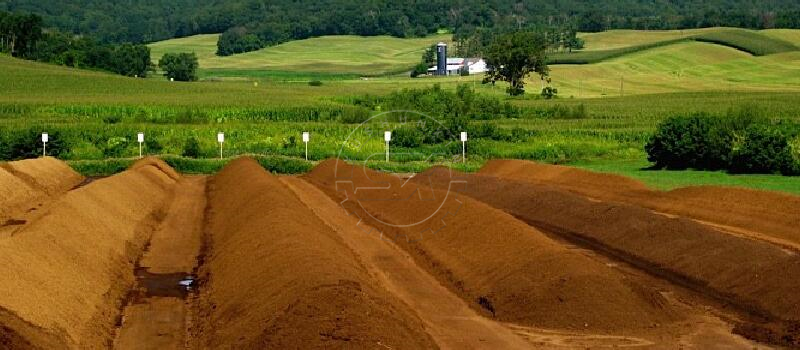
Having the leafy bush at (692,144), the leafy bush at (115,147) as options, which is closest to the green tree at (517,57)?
the leafy bush at (115,147)

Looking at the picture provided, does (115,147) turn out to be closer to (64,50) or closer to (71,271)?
(71,271)

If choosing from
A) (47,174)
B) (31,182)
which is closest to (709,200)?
(31,182)

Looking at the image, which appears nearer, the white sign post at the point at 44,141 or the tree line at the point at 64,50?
the white sign post at the point at 44,141

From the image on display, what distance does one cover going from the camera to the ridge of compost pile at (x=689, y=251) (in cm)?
2097

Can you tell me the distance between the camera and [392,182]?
4412 cm

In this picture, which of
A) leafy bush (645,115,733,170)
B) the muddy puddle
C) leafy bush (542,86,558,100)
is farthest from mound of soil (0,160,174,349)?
leafy bush (542,86,558,100)

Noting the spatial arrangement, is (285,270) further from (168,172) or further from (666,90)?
(666,90)

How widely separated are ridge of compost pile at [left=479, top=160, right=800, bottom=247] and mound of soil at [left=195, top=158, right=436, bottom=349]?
10.8m

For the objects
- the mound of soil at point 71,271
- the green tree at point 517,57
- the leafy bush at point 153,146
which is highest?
the green tree at point 517,57

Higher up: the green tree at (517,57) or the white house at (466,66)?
the green tree at (517,57)

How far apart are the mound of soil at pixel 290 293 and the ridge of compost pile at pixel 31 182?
31.7ft

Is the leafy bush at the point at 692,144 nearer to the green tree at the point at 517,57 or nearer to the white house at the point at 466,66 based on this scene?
the green tree at the point at 517,57

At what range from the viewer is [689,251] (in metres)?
26.0

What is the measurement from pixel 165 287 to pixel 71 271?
1.95 m
